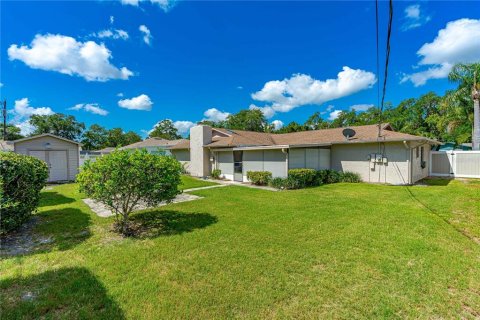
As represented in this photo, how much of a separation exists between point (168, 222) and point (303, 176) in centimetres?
835

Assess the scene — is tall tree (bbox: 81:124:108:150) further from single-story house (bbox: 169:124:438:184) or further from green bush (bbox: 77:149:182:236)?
green bush (bbox: 77:149:182:236)

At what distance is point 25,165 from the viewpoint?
5488mm

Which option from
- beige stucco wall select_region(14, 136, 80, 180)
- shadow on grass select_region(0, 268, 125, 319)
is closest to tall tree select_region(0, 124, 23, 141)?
beige stucco wall select_region(14, 136, 80, 180)

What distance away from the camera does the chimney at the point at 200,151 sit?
18.1 m

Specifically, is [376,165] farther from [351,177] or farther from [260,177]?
[260,177]

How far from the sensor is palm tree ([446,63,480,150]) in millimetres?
17578

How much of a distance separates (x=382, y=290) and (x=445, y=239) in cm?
312

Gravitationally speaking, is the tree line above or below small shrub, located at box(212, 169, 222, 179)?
above

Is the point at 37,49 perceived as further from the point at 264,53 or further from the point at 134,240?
the point at 264,53

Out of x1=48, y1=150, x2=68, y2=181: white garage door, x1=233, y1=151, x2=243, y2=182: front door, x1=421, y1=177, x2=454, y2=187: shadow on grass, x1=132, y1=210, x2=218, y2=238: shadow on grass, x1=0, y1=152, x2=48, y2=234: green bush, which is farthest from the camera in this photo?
x1=48, y1=150, x2=68, y2=181: white garage door

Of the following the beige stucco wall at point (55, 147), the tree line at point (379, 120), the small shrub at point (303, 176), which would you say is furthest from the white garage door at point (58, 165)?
the tree line at point (379, 120)

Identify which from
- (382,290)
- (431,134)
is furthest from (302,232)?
(431,134)

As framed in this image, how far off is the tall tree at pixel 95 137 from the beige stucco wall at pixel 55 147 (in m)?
43.6

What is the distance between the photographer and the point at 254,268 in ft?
12.1
